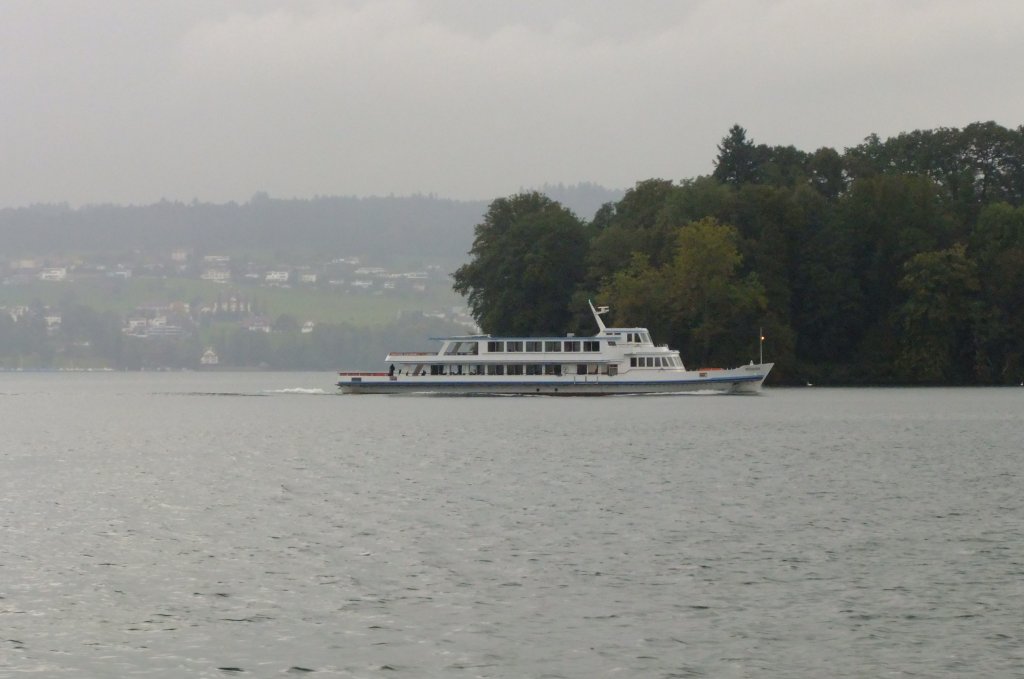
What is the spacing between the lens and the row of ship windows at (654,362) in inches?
4985

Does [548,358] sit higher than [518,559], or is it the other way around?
[548,358]

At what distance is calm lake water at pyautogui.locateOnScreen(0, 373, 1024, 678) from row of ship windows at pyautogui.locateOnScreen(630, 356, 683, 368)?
174 feet

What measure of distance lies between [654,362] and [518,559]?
9330 cm

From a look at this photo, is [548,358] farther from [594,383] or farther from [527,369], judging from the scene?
[594,383]

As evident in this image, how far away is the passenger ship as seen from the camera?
412 feet

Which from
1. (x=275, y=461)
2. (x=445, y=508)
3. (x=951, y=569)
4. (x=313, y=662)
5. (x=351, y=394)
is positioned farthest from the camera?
(x=351, y=394)

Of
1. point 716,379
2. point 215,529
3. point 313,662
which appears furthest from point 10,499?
point 716,379

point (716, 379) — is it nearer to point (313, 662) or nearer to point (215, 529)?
point (215, 529)

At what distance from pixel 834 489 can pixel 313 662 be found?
95.2 ft

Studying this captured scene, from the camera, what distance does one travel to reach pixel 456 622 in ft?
89.9

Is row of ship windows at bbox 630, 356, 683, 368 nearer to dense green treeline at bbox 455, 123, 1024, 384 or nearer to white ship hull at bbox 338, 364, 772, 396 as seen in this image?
white ship hull at bbox 338, 364, 772, 396

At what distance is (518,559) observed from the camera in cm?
3459

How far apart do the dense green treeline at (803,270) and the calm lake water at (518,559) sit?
67450mm

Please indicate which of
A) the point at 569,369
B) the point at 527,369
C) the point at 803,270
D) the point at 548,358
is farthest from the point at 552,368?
the point at 803,270
